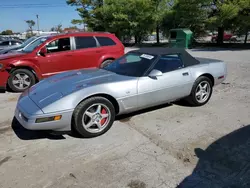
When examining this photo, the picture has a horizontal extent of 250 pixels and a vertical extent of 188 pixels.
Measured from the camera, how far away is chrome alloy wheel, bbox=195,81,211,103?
4.54 meters

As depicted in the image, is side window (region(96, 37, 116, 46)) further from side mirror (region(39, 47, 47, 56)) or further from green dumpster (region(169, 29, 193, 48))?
green dumpster (region(169, 29, 193, 48))

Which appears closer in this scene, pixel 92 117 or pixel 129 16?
pixel 92 117

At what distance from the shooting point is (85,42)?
684cm

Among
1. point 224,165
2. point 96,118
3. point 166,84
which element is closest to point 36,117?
point 96,118

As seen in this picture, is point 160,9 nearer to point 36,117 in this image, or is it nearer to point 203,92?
point 203,92

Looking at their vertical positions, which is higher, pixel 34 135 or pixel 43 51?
pixel 43 51

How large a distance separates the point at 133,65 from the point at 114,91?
37.5 inches

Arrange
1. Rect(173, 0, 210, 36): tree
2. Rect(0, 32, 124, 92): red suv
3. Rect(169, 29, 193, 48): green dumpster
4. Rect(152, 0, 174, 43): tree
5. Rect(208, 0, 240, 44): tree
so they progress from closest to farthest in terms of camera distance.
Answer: Rect(0, 32, 124, 92): red suv, Rect(208, 0, 240, 44): tree, Rect(173, 0, 210, 36): tree, Rect(169, 29, 193, 48): green dumpster, Rect(152, 0, 174, 43): tree

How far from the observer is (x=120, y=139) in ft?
10.9

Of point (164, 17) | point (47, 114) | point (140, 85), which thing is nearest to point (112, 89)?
point (140, 85)

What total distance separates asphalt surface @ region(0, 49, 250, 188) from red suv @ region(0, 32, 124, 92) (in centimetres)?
203

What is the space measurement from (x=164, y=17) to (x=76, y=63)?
21.4 metres

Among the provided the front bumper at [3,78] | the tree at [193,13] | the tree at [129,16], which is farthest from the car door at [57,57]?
the tree at [129,16]

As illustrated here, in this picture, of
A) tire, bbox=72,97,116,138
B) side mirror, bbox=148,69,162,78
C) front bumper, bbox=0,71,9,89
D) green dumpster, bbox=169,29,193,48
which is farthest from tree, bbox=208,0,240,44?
tire, bbox=72,97,116,138
